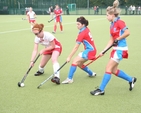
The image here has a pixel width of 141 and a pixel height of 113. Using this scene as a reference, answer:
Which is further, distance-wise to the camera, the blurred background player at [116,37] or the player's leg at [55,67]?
the player's leg at [55,67]

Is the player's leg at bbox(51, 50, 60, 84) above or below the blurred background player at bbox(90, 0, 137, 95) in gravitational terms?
below

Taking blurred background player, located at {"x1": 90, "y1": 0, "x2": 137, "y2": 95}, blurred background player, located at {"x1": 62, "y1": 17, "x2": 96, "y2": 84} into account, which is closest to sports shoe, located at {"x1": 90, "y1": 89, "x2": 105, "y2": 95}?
blurred background player, located at {"x1": 90, "y1": 0, "x2": 137, "y2": 95}

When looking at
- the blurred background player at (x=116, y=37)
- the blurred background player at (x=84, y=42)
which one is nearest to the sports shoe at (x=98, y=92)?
the blurred background player at (x=116, y=37)

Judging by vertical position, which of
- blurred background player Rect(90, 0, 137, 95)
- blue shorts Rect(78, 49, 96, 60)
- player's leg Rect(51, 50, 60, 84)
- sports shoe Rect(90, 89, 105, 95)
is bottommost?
sports shoe Rect(90, 89, 105, 95)

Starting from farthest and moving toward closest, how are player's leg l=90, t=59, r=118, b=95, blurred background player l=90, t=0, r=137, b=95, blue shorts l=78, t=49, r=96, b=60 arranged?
blue shorts l=78, t=49, r=96, b=60
player's leg l=90, t=59, r=118, b=95
blurred background player l=90, t=0, r=137, b=95

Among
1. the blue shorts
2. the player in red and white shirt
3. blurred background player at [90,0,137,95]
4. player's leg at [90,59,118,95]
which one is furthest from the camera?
the blue shorts

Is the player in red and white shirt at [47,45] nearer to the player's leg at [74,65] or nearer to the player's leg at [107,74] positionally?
the player's leg at [74,65]

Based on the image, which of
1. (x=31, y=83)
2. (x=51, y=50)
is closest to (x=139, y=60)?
(x=51, y=50)

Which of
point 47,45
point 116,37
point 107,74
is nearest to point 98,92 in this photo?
point 107,74

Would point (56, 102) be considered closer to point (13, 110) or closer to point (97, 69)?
point (13, 110)

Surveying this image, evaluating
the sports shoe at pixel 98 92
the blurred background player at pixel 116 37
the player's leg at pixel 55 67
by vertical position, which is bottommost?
the sports shoe at pixel 98 92

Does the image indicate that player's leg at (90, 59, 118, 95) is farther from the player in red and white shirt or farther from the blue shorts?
the player in red and white shirt

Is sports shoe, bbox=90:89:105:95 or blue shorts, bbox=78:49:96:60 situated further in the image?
blue shorts, bbox=78:49:96:60

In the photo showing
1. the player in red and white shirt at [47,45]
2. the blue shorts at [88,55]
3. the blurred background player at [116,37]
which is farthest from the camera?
the blue shorts at [88,55]
